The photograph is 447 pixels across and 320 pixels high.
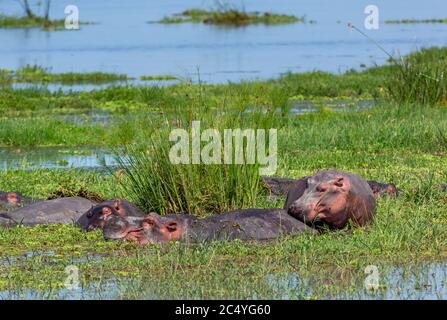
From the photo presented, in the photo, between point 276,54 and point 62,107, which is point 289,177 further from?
point 276,54

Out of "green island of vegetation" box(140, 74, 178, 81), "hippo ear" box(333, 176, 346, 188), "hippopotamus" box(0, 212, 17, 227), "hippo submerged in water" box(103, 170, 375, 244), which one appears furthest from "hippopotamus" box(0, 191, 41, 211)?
"green island of vegetation" box(140, 74, 178, 81)

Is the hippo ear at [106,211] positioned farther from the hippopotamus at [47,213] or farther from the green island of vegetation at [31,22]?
the green island of vegetation at [31,22]

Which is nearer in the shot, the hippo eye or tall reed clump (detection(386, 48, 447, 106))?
the hippo eye

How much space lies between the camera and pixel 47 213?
975cm

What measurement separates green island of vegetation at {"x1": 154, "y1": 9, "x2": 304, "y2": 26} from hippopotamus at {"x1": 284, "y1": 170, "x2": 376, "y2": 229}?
114 feet

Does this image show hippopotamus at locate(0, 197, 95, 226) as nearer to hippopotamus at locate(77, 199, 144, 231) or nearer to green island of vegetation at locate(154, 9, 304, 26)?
hippopotamus at locate(77, 199, 144, 231)

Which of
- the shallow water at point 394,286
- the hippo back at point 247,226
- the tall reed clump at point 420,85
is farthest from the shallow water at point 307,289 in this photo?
the tall reed clump at point 420,85

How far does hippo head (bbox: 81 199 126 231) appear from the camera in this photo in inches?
362

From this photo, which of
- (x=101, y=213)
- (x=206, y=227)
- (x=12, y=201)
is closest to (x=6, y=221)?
(x=12, y=201)

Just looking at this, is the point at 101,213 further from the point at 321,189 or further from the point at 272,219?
the point at 321,189

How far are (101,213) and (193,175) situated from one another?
85 centimetres

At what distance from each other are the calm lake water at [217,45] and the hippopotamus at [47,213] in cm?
1384
